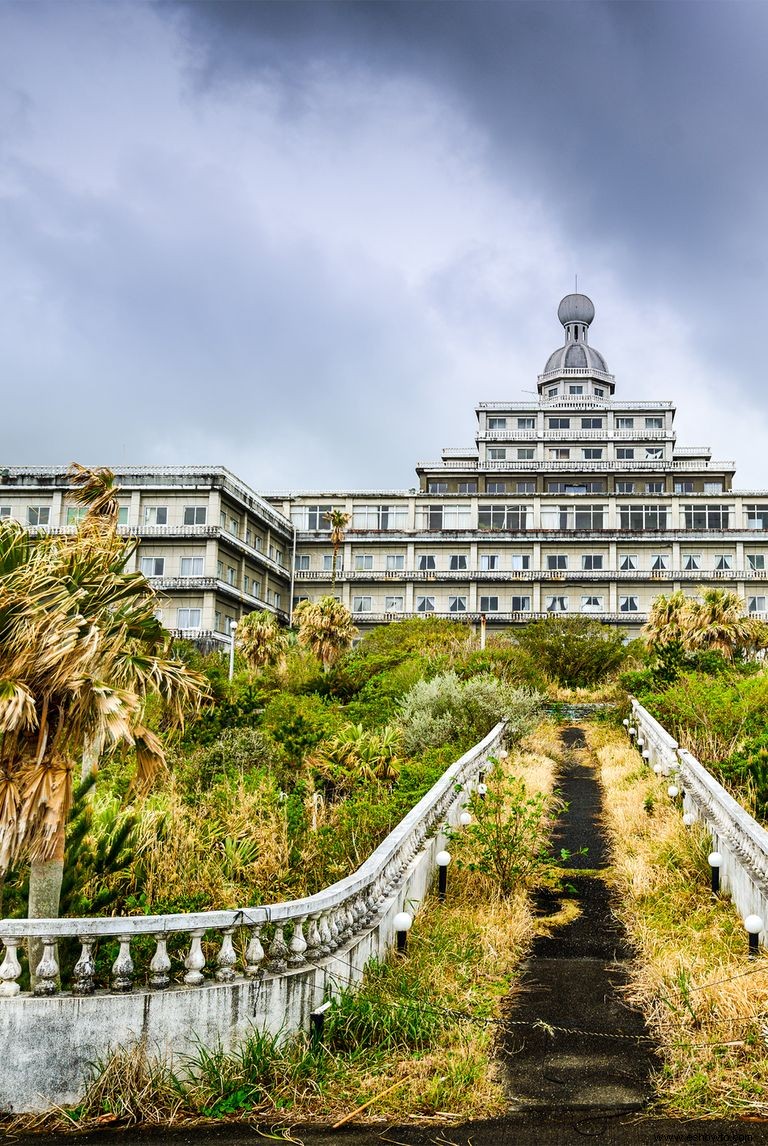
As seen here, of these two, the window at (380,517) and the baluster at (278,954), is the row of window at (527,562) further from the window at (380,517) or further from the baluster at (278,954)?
the baluster at (278,954)

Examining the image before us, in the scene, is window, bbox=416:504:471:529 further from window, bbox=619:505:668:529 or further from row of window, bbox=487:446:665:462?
window, bbox=619:505:668:529

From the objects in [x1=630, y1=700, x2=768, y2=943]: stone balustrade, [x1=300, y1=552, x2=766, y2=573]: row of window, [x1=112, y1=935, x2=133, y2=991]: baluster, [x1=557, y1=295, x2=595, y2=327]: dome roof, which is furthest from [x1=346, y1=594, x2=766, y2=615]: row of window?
[x1=112, y1=935, x2=133, y2=991]: baluster

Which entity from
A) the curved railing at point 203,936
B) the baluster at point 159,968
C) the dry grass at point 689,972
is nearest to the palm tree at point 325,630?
the dry grass at point 689,972

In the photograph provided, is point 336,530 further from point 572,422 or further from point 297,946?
point 297,946

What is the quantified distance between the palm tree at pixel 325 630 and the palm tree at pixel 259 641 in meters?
1.43

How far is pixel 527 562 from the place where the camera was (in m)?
78.9

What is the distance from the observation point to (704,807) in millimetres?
13992

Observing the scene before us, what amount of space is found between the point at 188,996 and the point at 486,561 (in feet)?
237

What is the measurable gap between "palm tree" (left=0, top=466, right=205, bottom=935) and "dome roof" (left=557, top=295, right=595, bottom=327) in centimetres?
10570

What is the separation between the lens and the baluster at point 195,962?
764 cm

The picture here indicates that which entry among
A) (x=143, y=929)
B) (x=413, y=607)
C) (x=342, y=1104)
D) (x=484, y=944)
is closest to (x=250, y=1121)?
(x=342, y=1104)

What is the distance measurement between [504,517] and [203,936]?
7386cm

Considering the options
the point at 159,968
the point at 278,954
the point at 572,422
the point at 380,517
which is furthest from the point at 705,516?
the point at 159,968

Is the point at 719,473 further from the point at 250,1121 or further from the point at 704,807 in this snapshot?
the point at 250,1121
